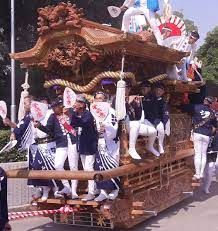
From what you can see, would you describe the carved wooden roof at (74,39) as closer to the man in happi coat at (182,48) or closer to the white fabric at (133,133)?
the white fabric at (133,133)

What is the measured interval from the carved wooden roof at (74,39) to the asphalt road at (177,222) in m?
2.38

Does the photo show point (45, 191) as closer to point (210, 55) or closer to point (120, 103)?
point (120, 103)

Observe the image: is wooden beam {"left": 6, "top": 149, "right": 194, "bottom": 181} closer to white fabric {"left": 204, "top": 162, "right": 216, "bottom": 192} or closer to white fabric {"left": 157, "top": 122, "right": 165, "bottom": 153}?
white fabric {"left": 157, "top": 122, "right": 165, "bottom": 153}

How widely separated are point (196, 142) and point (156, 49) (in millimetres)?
2511

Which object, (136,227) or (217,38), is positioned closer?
(136,227)

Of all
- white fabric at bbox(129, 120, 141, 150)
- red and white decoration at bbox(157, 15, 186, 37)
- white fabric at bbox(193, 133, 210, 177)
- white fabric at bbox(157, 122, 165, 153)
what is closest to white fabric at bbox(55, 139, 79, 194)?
white fabric at bbox(129, 120, 141, 150)

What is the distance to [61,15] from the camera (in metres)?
6.76

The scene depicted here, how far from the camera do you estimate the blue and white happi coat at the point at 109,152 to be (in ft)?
21.1

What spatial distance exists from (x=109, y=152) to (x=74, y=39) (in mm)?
1671

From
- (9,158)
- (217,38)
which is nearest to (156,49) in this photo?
(9,158)

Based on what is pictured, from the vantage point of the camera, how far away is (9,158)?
8.45m

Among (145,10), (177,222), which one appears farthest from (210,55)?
(177,222)

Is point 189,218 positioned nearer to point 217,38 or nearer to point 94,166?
point 94,166

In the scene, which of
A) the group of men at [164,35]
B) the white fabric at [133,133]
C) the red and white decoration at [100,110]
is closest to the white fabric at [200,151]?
the group of men at [164,35]
